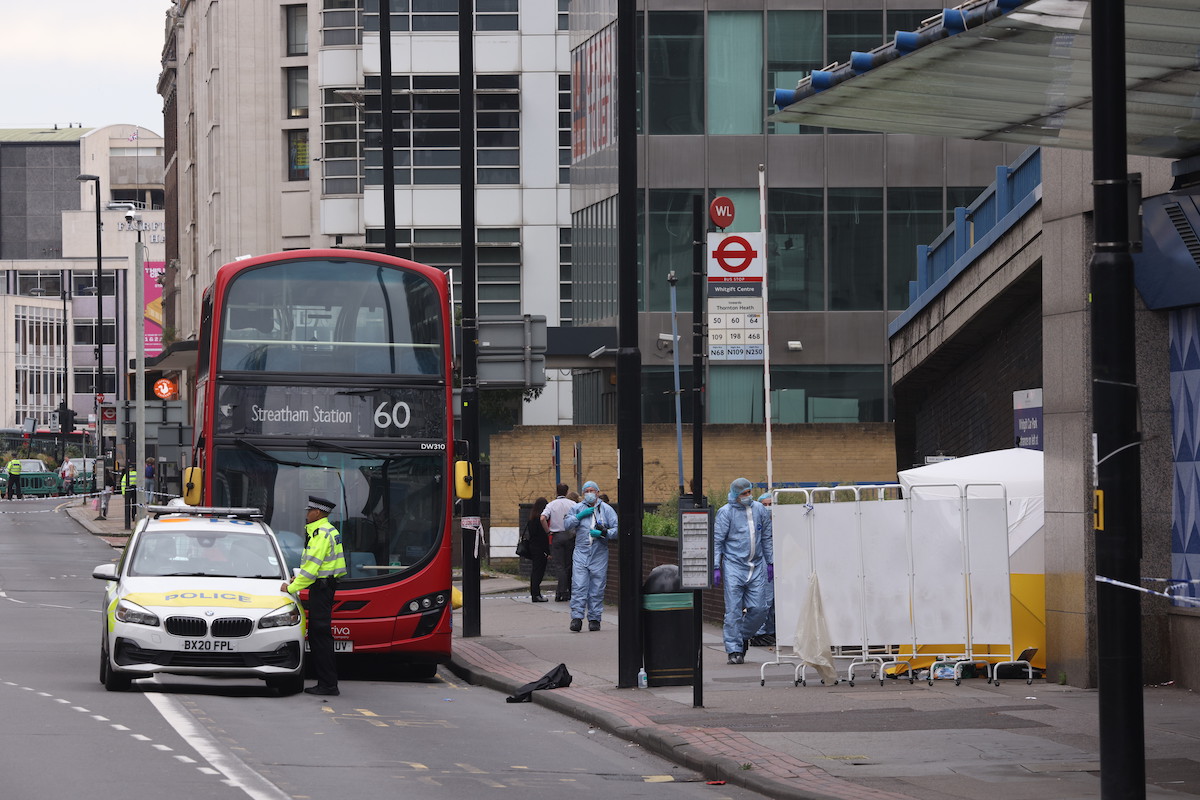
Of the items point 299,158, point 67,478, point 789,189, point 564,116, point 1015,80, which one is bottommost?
point 67,478

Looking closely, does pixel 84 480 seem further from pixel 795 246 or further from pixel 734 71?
pixel 734 71

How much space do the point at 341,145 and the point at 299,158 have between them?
7741 mm

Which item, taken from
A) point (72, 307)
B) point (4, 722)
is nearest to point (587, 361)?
point (4, 722)

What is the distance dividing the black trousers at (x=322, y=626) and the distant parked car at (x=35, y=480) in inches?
3042

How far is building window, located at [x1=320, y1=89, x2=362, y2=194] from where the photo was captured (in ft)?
187

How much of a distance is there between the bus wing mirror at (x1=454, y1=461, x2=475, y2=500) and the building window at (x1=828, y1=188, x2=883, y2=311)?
64.2ft

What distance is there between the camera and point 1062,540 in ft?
51.2

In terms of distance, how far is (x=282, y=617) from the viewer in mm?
15656

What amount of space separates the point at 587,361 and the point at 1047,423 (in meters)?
22.7

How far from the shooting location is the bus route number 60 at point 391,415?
1816cm

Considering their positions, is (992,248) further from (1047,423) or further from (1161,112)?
(1161,112)

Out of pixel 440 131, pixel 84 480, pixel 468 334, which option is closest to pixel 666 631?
pixel 468 334

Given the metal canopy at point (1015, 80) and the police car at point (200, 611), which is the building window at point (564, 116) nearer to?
the police car at point (200, 611)

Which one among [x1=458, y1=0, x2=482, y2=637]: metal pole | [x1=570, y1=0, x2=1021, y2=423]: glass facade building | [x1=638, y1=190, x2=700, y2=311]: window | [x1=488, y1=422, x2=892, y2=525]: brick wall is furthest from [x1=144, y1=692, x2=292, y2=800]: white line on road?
[x1=570, y1=0, x2=1021, y2=423]: glass facade building
